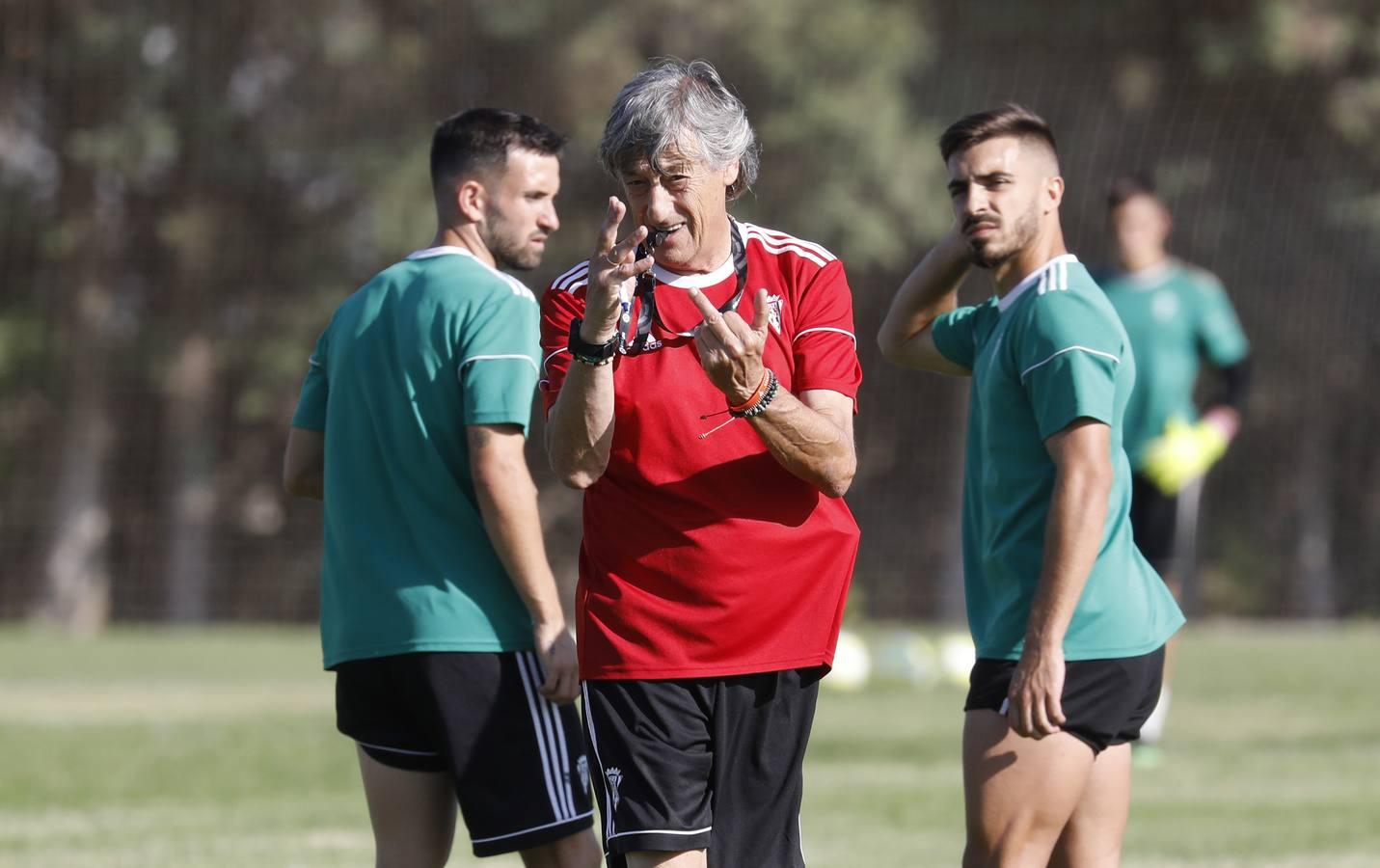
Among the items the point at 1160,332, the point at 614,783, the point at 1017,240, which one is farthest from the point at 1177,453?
the point at 614,783

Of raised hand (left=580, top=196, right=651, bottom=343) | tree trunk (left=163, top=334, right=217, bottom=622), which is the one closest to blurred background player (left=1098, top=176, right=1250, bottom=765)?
raised hand (left=580, top=196, right=651, bottom=343)

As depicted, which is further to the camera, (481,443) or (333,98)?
(333,98)

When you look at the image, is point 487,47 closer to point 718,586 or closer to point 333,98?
point 333,98

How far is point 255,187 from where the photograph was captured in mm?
25953

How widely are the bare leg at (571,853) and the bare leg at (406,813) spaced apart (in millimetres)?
271

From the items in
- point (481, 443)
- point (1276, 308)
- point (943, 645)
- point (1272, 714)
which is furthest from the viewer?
point (1276, 308)

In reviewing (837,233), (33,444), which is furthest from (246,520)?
(837,233)

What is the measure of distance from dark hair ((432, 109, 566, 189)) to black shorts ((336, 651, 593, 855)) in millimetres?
1250

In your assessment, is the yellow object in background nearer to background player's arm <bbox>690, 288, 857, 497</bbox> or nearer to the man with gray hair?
the man with gray hair

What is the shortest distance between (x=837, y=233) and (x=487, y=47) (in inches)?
204

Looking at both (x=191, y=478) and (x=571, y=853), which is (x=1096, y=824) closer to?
(x=571, y=853)

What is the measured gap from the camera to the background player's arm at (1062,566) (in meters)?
4.26

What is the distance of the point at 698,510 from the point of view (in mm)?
4004

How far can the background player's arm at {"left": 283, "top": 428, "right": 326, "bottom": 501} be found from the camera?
512 centimetres
